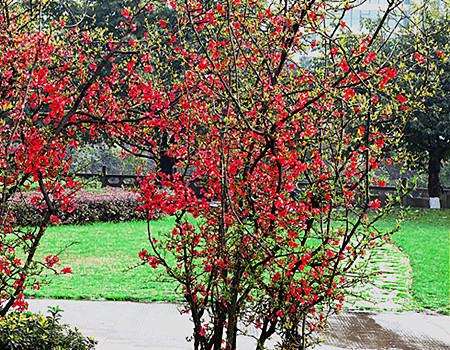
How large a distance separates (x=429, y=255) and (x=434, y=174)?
7.20m

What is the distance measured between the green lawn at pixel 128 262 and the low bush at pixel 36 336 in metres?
0.50

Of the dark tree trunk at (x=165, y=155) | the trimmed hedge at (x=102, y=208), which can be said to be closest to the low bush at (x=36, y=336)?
the dark tree trunk at (x=165, y=155)

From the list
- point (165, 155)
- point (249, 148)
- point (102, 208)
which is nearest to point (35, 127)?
point (165, 155)

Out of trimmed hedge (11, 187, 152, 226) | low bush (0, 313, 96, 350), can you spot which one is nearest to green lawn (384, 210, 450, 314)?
low bush (0, 313, 96, 350)

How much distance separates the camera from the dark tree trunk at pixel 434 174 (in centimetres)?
1622

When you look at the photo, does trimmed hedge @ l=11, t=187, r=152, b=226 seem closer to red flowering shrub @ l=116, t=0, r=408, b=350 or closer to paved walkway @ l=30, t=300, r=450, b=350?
paved walkway @ l=30, t=300, r=450, b=350

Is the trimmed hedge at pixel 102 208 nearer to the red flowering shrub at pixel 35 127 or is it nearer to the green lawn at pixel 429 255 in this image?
the green lawn at pixel 429 255

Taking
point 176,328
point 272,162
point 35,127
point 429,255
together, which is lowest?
point 429,255

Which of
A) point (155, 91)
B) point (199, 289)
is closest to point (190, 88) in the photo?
A: point (155, 91)

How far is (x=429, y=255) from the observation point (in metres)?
9.68

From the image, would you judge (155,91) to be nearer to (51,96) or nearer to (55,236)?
(51,96)

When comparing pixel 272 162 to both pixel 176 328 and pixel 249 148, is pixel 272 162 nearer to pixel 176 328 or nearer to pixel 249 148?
pixel 249 148

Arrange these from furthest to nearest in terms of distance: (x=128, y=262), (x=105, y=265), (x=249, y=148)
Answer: (x=128, y=262) < (x=105, y=265) < (x=249, y=148)

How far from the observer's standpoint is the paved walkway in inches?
191
